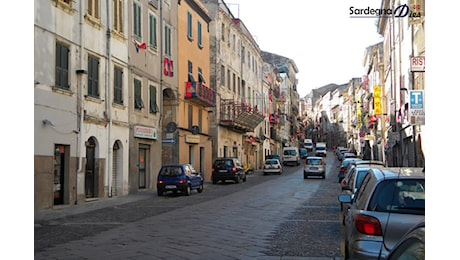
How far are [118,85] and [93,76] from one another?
2.68 m

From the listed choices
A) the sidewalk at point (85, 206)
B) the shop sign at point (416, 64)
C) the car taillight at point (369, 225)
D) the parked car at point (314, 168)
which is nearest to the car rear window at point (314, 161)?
the parked car at point (314, 168)

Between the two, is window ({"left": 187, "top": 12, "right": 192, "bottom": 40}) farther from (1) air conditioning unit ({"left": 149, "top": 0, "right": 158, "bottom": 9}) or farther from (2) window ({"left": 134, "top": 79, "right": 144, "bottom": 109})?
(2) window ({"left": 134, "top": 79, "right": 144, "bottom": 109})

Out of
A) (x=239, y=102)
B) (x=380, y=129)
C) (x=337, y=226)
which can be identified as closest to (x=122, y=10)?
(x=337, y=226)

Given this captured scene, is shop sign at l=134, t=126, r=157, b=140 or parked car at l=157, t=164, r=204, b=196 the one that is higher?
shop sign at l=134, t=126, r=157, b=140

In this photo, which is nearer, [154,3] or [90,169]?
[90,169]

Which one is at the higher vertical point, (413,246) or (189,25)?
(189,25)

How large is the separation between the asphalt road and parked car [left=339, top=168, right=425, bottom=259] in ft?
9.39

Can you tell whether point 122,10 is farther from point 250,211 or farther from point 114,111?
point 250,211

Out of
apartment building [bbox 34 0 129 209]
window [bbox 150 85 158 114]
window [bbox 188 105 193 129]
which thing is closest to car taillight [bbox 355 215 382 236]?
apartment building [bbox 34 0 129 209]

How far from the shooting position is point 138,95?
88.3ft

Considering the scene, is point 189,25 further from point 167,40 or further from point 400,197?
point 400,197

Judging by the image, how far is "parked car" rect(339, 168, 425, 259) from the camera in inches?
244

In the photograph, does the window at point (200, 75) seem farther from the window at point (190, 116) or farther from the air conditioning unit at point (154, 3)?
the air conditioning unit at point (154, 3)

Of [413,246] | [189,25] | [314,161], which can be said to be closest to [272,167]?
[314,161]
